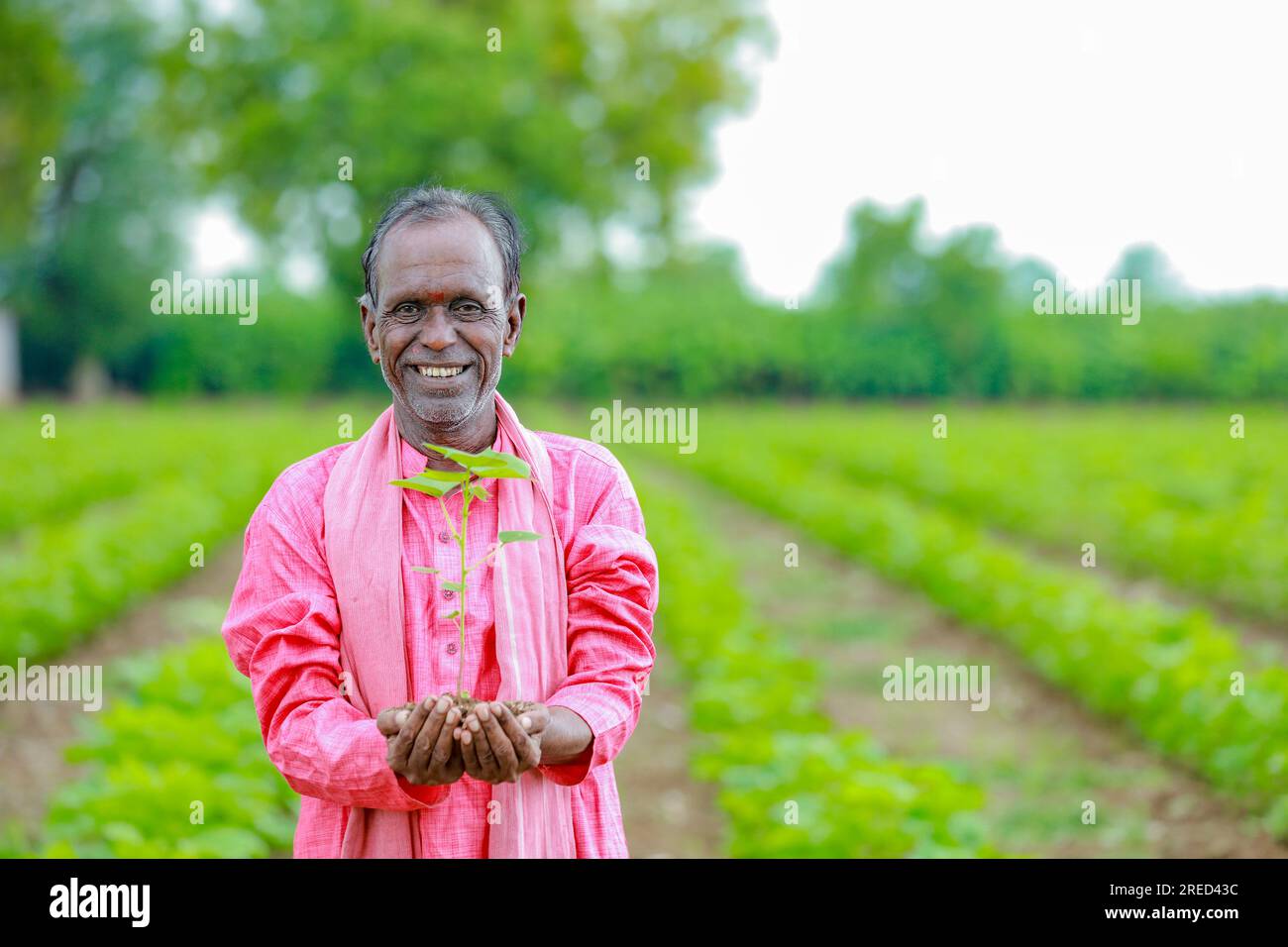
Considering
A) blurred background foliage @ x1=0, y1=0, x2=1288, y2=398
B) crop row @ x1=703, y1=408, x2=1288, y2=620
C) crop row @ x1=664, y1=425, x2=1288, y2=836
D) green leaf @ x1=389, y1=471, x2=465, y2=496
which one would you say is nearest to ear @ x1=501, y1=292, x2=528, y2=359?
green leaf @ x1=389, y1=471, x2=465, y2=496

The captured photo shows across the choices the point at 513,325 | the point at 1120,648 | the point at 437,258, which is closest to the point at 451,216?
the point at 437,258

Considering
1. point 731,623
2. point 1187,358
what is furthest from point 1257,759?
point 1187,358

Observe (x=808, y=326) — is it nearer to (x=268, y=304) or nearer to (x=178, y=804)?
(x=268, y=304)

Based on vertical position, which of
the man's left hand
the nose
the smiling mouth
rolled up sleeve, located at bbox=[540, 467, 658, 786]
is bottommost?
the man's left hand

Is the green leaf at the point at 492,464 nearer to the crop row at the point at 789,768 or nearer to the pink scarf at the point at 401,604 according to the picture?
the pink scarf at the point at 401,604

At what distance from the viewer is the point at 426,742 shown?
151 cm

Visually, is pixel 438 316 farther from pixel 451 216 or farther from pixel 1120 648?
pixel 1120 648

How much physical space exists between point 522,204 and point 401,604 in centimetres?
2062

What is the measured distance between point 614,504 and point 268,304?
37375 millimetres

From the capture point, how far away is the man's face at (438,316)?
167 centimetres

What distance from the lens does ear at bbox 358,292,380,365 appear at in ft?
5.72

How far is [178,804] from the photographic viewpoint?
410cm

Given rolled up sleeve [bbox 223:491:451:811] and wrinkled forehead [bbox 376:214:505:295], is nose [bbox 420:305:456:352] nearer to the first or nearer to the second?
wrinkled forehead [bbox 376:214:505:295]

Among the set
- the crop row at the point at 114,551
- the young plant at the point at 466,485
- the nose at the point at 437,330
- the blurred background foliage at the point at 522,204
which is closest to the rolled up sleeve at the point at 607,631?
the young plant at the point at 466,485
